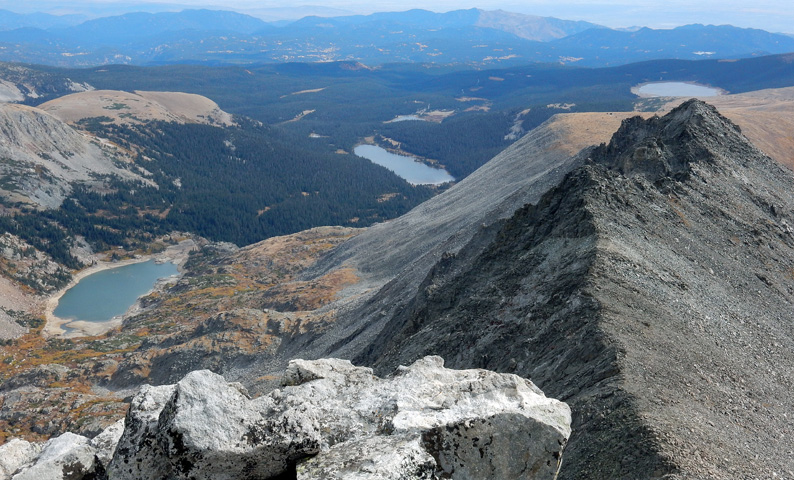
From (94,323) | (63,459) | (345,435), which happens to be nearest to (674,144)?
(345,435)

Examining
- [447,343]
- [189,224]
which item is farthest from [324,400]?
[189,224]

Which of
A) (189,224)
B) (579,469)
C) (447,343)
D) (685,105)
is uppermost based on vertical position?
(685,105)

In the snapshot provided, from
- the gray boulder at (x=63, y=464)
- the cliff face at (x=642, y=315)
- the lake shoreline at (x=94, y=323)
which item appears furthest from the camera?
the lake shoreline at (x=94, y=323)

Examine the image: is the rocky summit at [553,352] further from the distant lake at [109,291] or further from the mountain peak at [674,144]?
the distant lake at [109,291]

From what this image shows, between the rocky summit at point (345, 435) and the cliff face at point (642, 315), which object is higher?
the rocky summit at point (345, 435)

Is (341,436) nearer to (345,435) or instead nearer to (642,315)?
(345,435)

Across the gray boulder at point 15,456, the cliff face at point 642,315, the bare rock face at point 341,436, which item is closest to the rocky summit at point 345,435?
the bare rock face at point 341,436

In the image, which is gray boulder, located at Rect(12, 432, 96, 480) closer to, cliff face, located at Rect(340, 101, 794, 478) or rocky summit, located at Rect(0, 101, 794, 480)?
rocky summit, located at Rect(0, 101, 794, 480)

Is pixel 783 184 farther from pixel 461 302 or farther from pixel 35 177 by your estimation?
pixel 35 177
